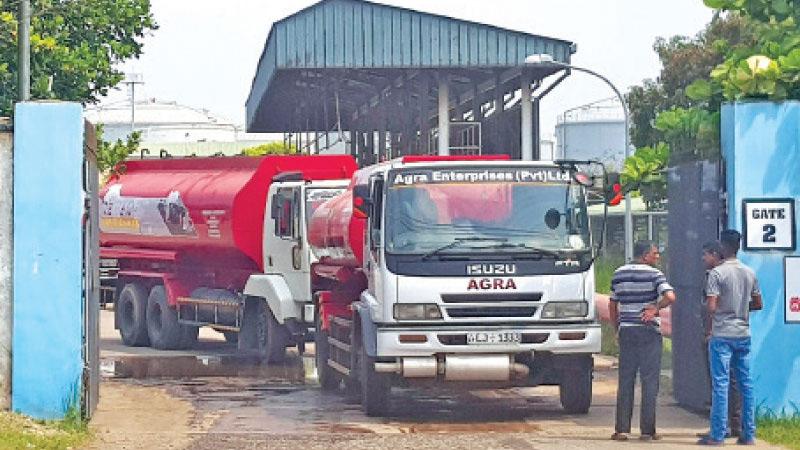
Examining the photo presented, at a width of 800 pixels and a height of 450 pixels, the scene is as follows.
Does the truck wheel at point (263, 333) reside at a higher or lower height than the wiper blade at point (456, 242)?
lower

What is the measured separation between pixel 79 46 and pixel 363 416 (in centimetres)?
1474

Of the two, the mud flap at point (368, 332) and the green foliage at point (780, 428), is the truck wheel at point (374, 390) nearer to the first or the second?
the mud flap at point (368, 332)

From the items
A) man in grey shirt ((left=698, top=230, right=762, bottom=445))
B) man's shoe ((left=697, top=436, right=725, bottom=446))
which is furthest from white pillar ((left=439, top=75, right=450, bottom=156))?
man's shoe ((left=697, top=436, right=725, bottom=446))

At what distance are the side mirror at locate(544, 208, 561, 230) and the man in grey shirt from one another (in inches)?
103

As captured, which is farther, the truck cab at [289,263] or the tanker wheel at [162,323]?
the tanker wheel at [162,323]

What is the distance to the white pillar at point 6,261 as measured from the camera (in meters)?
15.7

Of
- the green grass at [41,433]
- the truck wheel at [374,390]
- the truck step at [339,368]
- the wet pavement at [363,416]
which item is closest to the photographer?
the green grass at [41,433]

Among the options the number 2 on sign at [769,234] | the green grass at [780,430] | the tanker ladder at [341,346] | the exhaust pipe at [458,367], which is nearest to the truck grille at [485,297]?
the exhaust pipe at [458,367]

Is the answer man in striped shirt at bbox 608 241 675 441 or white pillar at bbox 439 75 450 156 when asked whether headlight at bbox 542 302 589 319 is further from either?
white pillar at bbox 439 75 450 156

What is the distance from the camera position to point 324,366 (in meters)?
21.2

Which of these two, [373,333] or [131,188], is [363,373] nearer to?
[373,333]

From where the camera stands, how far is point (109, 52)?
30969 mm

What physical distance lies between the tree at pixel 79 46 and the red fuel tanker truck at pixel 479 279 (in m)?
12.5

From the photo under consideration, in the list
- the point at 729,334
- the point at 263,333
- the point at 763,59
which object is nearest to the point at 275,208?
the point at 263,333
